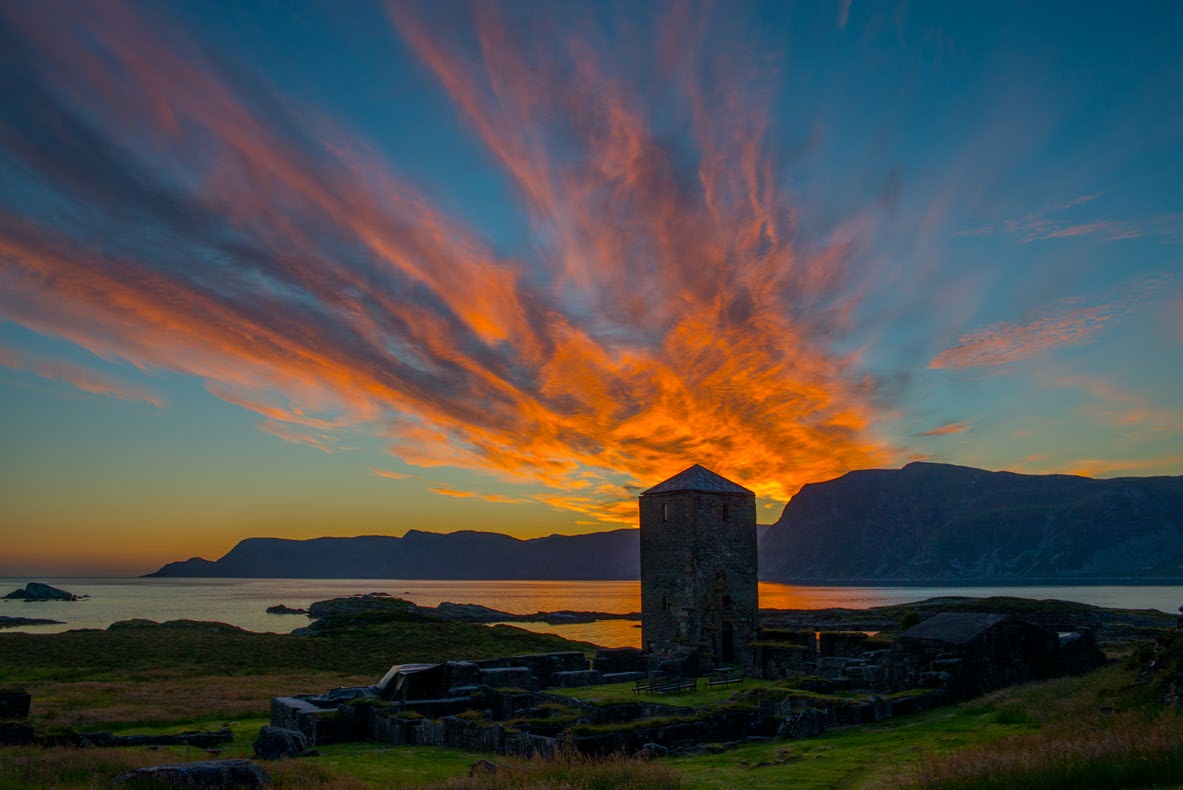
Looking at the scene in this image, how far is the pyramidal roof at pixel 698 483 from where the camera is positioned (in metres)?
34.4

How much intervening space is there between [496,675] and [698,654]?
368 inches

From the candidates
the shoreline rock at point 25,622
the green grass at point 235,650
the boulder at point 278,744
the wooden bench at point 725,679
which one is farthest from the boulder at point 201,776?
the shoreline rock at point 25,622

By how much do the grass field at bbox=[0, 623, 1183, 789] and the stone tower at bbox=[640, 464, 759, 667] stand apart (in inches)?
249

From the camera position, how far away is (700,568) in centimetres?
3359

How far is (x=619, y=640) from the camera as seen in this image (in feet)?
249

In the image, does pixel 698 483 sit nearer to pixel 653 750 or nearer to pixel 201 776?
pixel 653 750

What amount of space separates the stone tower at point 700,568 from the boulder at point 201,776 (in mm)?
23830

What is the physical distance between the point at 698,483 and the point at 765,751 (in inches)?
756

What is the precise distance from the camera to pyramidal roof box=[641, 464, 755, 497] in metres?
34.4

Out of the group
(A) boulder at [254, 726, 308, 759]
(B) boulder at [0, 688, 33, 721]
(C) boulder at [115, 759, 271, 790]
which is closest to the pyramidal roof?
(A) boulder at [254, 726, 308, 759]

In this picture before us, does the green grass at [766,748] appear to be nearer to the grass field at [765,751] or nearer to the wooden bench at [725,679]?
the grass field at [765,751]

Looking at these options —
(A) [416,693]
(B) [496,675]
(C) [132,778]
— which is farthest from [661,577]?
(C) [132,778]

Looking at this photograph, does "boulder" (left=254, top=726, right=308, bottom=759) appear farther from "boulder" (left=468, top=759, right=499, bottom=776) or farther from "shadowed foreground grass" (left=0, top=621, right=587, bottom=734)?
"boulder" (left=468, top=759, right=499, bottom=776)

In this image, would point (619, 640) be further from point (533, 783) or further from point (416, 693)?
point (533, 783)
